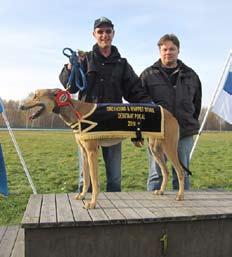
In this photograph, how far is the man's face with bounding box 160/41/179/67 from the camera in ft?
17.6

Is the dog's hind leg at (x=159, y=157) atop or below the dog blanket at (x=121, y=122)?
below

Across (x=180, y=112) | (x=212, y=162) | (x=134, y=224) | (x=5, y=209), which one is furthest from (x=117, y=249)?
(x=212, y=162)

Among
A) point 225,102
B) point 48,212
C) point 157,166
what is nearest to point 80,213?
point 48,212

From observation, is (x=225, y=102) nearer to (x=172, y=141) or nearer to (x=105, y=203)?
(x=172, y=141)

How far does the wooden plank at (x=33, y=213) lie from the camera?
12.0 ft

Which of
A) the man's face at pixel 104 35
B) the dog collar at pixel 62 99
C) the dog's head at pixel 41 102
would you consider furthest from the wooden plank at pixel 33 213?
the man's face at pixel 104 35

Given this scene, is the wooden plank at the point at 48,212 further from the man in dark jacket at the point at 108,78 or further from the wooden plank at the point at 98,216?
the man in dark jacket at the point at 108,78

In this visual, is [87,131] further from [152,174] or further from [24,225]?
[152,174]

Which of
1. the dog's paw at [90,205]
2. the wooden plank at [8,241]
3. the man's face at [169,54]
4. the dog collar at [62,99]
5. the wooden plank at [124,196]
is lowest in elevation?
the wooden plank at [8,241]

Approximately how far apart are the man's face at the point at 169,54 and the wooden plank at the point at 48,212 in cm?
229

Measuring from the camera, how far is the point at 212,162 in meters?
13.1

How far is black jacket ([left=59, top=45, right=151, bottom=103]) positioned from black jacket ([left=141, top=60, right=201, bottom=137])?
0.23 m

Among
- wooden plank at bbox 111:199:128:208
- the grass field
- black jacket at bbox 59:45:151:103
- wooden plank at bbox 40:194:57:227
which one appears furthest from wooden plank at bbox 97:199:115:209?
the grass field

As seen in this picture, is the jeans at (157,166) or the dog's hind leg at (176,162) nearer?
the dog's hind leg at (176,162)
